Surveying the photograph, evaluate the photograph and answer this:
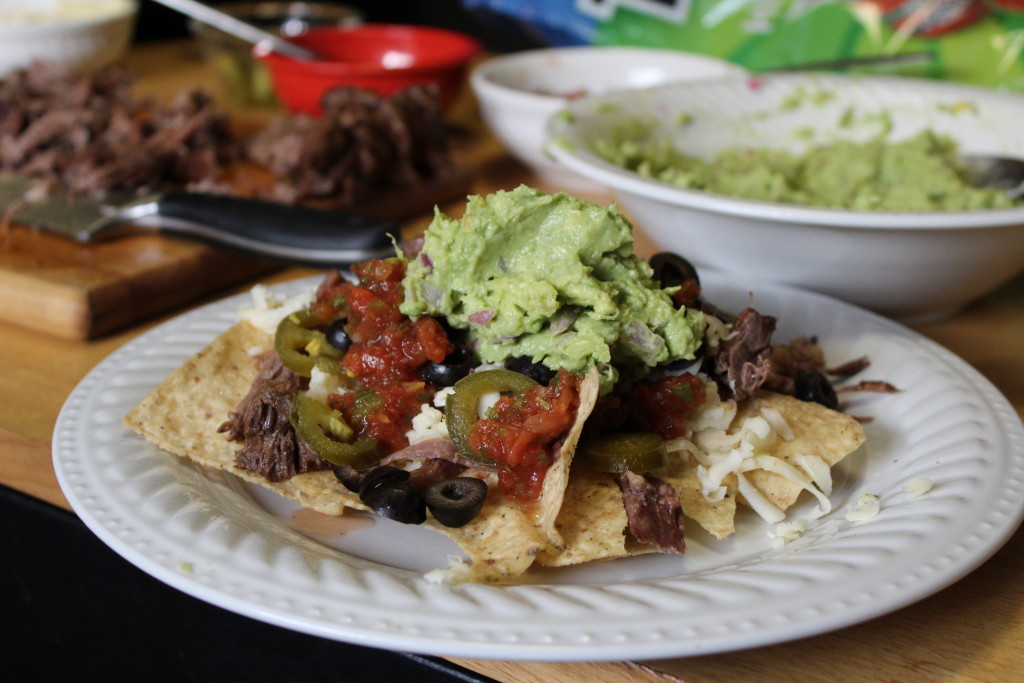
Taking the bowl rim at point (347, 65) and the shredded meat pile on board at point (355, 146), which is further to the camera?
the bowl rim at point (347, 65)

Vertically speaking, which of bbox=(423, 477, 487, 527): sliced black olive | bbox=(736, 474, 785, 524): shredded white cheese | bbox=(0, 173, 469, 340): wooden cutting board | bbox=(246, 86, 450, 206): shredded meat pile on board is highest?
bbox=(736, 474, 785, 524): shredded white cheese

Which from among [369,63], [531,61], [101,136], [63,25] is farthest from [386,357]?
[369,63]

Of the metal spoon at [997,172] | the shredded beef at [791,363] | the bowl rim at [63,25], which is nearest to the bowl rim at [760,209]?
the shredded beef at [791,363]

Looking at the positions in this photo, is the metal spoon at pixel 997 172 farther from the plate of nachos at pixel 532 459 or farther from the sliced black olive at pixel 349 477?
the sliced black olive at pixel 349 477

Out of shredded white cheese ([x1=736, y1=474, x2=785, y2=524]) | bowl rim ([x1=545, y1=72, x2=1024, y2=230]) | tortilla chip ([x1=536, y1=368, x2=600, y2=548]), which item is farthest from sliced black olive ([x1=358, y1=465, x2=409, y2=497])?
bowl rim ([x1=545, y1=72, x2=1024, y2=230])

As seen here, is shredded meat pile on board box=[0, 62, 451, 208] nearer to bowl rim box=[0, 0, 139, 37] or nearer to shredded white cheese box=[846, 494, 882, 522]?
bowl rim box=[0, 0, 139, 37]
